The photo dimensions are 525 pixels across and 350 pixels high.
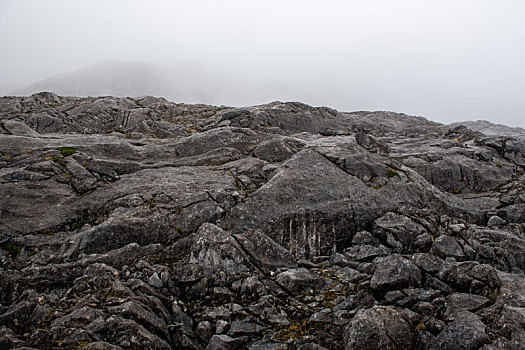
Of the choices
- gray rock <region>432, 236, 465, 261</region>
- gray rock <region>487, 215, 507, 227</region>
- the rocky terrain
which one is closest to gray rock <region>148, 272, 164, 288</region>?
the rocky terrain

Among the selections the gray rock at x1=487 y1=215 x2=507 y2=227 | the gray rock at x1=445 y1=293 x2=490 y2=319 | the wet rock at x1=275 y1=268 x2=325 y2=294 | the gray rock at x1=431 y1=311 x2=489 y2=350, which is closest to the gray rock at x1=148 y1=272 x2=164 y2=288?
the wet rock at x1=275 y1=268 x2=325 y2=294

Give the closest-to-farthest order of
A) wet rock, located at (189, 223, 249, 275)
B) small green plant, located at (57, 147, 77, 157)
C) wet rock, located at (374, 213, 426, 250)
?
wet rock, located at (189, 223, 249, 275)
wet rock, located at (374, 213, 426, 250)
small green plant, located at (57, 147, 77, 157)

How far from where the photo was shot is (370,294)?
15406mm

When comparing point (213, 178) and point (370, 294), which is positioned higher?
point (213, 178)

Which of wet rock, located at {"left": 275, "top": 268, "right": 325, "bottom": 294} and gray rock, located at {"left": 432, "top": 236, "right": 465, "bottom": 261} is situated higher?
gray rock, located at {"left": 432, "top": 236, "right": 465, "bottom": 261}

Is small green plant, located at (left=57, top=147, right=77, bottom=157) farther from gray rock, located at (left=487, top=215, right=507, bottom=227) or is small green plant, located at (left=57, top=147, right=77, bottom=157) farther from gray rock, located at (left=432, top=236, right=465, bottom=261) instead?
gray rock, located at (left=487, top=215, right=507, bottom=227)

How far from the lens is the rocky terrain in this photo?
1308 cm

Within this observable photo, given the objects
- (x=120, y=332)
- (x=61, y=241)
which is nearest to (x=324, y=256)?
(x=120, y=332)

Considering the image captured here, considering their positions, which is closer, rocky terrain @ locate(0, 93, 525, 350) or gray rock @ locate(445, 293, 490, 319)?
rocky terrain @ locate(0, 93, 525, 350)

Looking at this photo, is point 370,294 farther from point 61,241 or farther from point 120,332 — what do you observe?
point 61,241

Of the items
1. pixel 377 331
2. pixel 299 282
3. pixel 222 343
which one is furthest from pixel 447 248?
pixel 222 343

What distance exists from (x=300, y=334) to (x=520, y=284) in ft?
36.3

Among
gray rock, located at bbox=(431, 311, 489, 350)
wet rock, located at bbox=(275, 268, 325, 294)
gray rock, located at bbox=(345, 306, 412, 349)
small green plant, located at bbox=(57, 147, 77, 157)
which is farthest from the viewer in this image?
small green plant, located at bbox=(57, 147, 77, 157)

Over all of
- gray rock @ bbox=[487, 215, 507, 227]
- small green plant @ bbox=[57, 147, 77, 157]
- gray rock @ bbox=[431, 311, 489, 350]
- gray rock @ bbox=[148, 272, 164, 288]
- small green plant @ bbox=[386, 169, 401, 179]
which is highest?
small green plant @ bbox=[57, 147, 77, 157]
